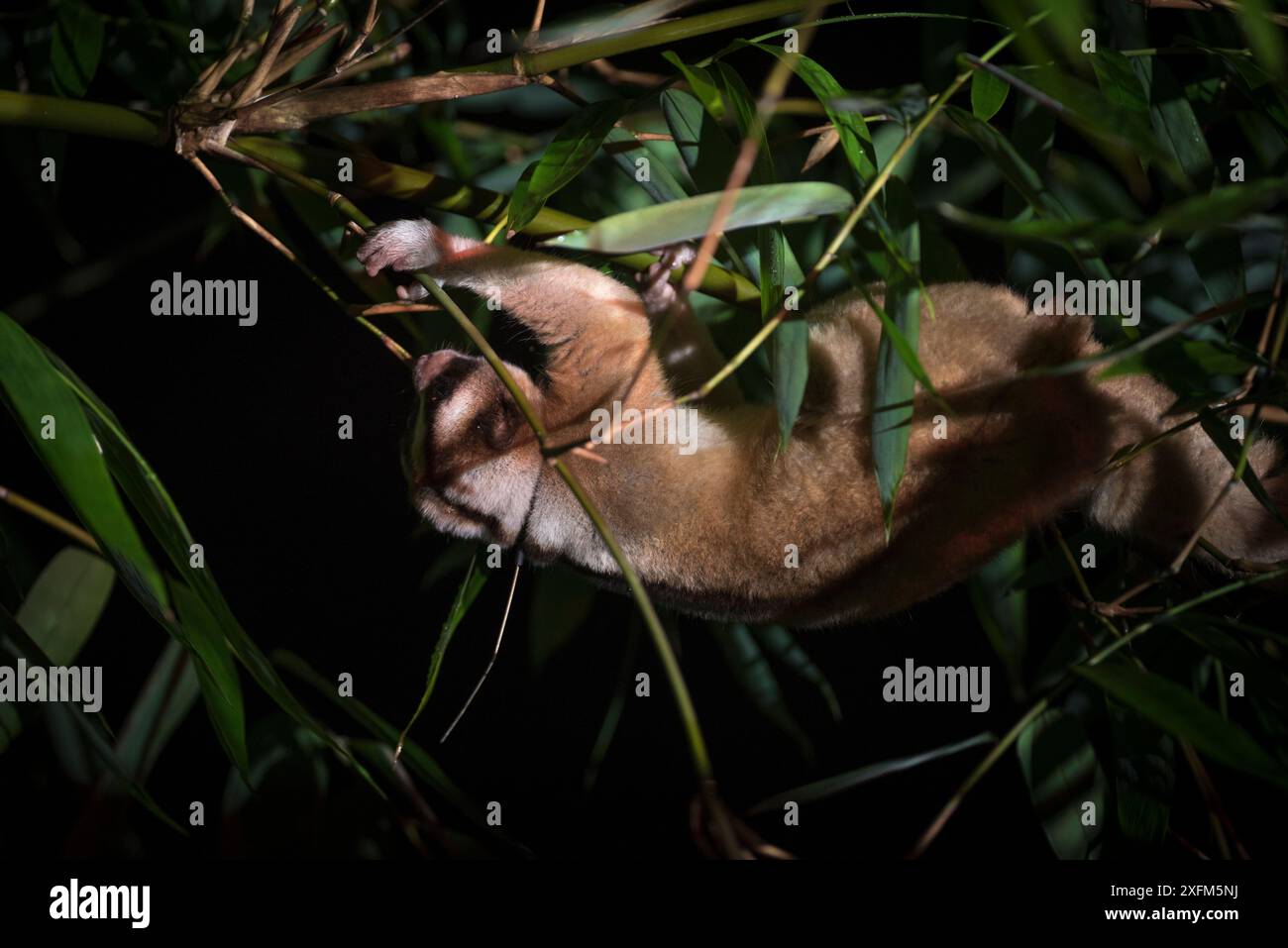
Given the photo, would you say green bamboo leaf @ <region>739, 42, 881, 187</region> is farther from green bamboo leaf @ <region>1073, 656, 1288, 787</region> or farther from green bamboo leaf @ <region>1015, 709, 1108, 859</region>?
green bamboo leaf @ <region>1015, 709, 1108, 859</region>

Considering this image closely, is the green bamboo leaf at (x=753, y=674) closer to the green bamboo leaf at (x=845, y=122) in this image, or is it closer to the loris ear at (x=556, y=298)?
the loris ear at (x=556, y=298)

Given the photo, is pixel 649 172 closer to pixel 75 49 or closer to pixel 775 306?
pixel 775 306

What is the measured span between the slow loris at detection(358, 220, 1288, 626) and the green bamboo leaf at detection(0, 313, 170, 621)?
0.54m

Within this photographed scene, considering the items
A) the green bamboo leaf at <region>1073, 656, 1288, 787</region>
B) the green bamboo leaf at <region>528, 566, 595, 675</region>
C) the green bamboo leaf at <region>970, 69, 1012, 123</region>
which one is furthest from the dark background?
the green bamboo leaf at <region>1073, 656, 1288, 787</region>

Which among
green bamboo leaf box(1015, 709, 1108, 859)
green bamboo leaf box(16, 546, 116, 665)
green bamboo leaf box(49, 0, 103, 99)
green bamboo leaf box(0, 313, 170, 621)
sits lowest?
green bamboo leaf box(1015, 709, 1108, 859)

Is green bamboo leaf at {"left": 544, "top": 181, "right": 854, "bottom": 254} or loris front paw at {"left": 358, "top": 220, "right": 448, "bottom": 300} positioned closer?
green bamboo leaf at {"left": 544, "top": 181, "right": 854, "bottom": 254}

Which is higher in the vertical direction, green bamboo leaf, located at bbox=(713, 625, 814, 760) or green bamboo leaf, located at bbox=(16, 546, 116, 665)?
green bamboo leaf, located at bbox=(16, 546, 116, 665)

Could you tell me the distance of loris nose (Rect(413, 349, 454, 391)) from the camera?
176cm

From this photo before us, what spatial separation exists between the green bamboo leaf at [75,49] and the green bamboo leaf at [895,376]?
1.54 m

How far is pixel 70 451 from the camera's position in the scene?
44.6 inches

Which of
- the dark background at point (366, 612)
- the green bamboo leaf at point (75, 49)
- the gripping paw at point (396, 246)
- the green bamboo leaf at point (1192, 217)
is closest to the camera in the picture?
the green bamboo leaf at point (1192, 217)

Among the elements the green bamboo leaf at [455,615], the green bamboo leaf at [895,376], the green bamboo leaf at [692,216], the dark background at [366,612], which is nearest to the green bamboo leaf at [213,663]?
the green bamboo leaf at [455,615]

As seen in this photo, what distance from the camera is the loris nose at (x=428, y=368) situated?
176 centimetres

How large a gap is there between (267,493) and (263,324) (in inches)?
20.2
